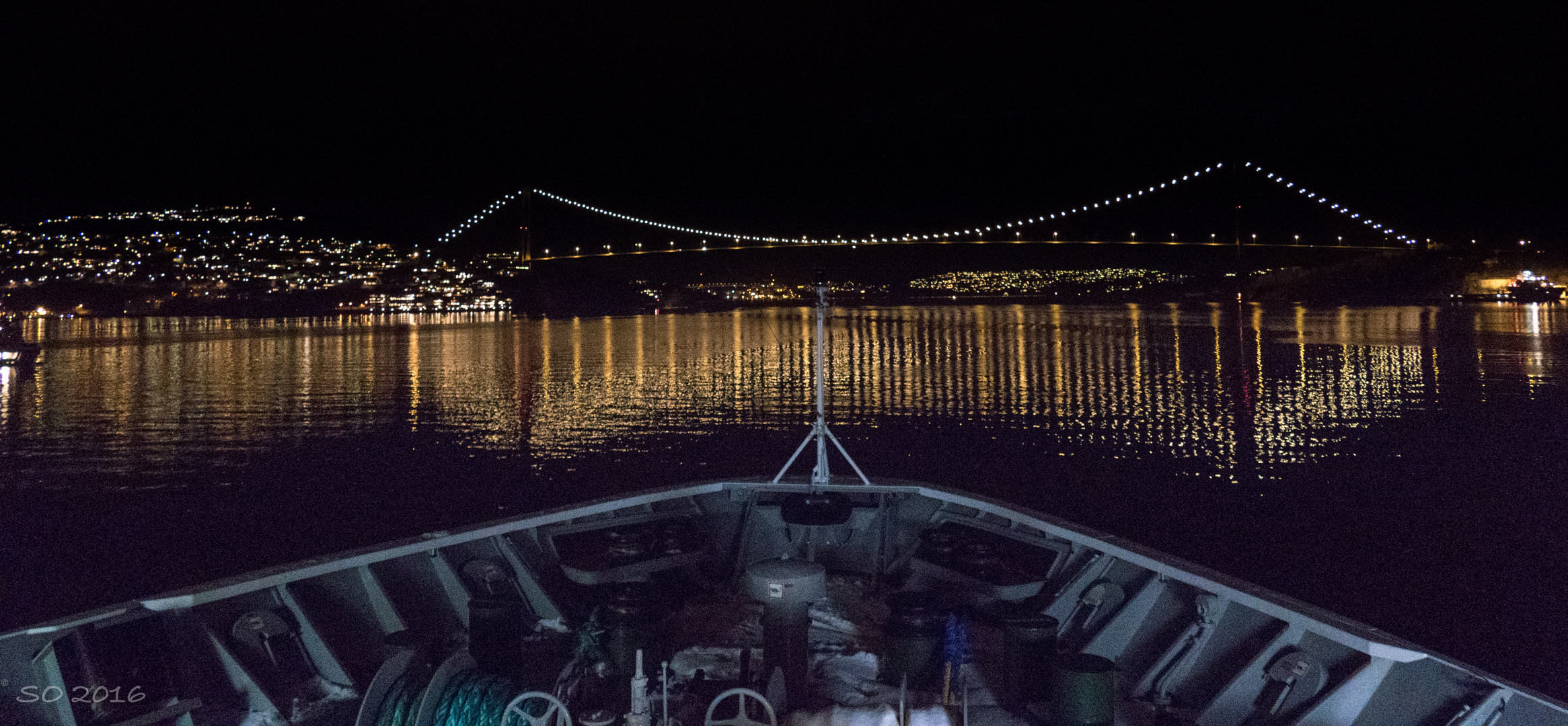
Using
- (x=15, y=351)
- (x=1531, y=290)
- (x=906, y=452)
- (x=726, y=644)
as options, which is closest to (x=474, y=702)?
(x=726, y=644)

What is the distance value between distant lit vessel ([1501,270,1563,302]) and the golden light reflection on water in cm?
3861

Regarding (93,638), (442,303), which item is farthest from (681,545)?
(442,303)

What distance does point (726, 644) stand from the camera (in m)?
5.17

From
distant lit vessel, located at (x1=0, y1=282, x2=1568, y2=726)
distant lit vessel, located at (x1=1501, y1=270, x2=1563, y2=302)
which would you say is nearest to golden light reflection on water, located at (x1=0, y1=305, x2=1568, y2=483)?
distant lit vessel, located at (x1=0, y1=282, x2=1568, y2=726)

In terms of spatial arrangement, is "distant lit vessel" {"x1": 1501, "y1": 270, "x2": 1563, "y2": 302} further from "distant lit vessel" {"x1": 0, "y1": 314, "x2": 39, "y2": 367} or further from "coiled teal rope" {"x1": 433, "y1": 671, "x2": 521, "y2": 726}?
"coiled teal rope" {"x1": 433, "y1": 671, "x2": 521, "y2": 726}

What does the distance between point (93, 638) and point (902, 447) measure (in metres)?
12.0

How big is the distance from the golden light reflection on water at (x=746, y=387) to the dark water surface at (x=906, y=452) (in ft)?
0.45

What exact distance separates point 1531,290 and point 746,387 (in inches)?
3332

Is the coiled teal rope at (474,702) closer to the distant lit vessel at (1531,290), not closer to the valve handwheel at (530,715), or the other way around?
the valve handwheel at (530,715)

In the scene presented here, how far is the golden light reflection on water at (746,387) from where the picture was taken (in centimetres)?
1616

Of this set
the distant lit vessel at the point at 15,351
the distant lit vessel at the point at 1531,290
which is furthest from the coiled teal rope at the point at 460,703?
the distant lit vessel at the point at 1531,290

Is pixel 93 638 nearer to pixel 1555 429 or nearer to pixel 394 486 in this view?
pixel 394 486

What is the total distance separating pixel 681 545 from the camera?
6.06m

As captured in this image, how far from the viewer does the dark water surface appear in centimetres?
852
